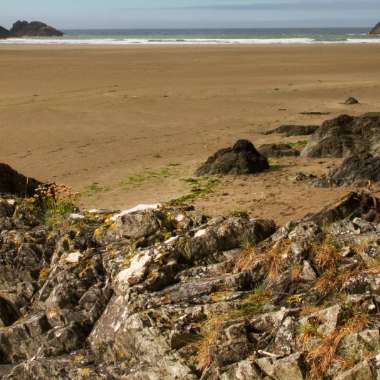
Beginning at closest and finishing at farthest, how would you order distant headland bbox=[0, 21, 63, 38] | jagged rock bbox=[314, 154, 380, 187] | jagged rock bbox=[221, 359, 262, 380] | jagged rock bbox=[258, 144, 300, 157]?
jagged rock bbox=[221, 359, 262, 380]
jagged rock bbox=[314, 154, 380, 187]
jagged rock bbox=[258, 144, 300, 157]
distant headland bbox=[0, 21, 63, 38]

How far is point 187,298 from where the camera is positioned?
5.19 metres

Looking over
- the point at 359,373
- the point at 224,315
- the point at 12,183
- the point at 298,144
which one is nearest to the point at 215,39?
the point at 298,144

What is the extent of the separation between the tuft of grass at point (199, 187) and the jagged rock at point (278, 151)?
8.61 feet

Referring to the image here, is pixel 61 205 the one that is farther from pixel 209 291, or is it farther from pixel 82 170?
pixel 82 170

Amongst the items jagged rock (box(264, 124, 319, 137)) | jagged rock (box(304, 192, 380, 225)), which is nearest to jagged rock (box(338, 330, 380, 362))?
jagged rock (box(304, 192, 380, 225))

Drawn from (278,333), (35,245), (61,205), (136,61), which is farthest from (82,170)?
(136,61)

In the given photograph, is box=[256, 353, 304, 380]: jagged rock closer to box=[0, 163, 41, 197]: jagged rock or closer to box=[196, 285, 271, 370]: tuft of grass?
box=[196, 285, 271, 370]: tuft of grass

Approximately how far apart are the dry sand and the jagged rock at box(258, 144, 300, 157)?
25.2 inches

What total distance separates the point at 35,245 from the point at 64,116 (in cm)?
1911

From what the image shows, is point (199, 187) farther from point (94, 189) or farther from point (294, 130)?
point (294, 130)

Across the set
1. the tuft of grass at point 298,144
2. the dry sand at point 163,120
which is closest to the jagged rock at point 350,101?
the dry sand at point 163,120

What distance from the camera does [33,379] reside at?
5.25 metres

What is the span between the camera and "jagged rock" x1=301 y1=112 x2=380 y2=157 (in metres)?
16.2

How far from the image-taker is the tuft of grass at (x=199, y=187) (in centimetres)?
1341
